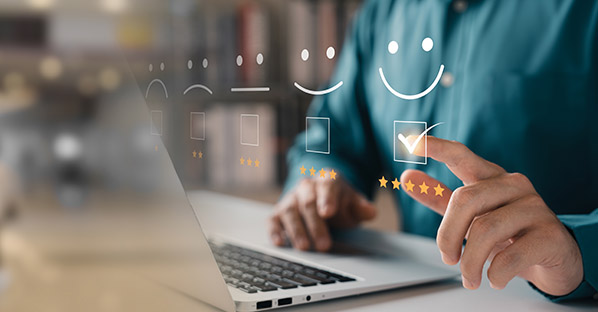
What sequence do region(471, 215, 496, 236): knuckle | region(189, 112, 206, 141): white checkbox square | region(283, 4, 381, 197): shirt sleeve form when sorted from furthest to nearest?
region(189, 112, 206, 141): white checkbox square → region(283, 4, 381, 197): shirt sleeve → region(471, 215, 496, 236): knuckle

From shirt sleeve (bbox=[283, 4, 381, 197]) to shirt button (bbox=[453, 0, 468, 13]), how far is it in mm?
78

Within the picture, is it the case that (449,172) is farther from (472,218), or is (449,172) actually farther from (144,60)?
(144,60)

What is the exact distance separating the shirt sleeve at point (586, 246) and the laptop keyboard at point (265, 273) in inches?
6.9

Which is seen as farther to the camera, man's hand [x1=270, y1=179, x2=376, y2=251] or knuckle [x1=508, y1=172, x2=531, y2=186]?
man's hand [x1=270, y1=179, x2=376, y2=251]

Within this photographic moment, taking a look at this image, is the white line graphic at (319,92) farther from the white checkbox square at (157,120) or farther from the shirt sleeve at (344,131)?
the white checkbox square at (157,120)

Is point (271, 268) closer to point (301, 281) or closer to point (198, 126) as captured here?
point (301, 281)

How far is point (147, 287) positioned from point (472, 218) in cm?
30

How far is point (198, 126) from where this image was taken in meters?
0.56

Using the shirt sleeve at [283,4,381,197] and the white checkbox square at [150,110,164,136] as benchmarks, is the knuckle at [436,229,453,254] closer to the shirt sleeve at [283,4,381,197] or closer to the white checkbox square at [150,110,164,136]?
the shirt sleeve at [283,4,381,197]

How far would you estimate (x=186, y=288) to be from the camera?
17.3 inches

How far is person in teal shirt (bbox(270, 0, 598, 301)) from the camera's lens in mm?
352

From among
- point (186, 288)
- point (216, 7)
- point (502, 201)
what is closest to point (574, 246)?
point (502, 201)

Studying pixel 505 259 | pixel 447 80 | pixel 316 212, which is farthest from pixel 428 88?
pixel 316 212

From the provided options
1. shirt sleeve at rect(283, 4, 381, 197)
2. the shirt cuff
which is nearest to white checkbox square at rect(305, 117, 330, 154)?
shirt sleeve at rect(283, 4, 381, 197)
